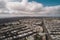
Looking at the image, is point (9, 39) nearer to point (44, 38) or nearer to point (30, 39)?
point (30, 39)

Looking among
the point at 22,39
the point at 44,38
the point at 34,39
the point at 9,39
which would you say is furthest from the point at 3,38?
the point at 44,38

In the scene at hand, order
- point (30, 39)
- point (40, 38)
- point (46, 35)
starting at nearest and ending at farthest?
point (30, 39) < point (40, 38) < point (46, 35)

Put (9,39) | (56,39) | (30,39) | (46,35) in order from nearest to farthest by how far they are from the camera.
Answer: (56,39)
(9,39)
(30,39)
(46,35)

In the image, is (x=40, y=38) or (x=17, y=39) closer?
(x=17, y=39)

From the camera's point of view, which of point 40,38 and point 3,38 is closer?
point 3,38

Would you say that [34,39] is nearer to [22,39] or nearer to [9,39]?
[22,39]

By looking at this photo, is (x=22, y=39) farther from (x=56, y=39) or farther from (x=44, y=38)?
(x=56, y=39)

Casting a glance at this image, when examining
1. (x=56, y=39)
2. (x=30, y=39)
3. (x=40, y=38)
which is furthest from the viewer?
(x=40, y=38)

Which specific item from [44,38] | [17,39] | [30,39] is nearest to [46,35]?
[44,38]

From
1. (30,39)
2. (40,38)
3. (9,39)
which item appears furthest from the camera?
(40,38)
